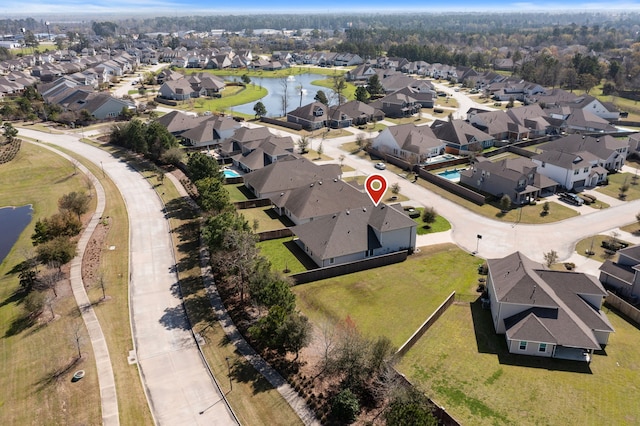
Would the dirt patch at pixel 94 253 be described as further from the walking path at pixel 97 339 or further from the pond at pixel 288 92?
the pond at pixel 288 92

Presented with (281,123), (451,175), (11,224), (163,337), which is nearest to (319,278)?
(163,337)

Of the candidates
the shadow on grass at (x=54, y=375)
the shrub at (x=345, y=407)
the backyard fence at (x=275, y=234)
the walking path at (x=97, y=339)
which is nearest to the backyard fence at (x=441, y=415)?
the shrub at (x=345, y=407)

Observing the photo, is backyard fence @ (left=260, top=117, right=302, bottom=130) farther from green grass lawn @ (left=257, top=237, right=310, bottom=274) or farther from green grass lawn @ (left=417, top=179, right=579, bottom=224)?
green grass lawn @ (left=257, top=237, right=310, bottom=274)

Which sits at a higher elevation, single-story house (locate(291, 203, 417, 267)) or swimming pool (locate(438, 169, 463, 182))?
single-story house (locate(291, 203, 417, 267))

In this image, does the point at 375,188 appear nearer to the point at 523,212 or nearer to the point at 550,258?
the point at 523,212

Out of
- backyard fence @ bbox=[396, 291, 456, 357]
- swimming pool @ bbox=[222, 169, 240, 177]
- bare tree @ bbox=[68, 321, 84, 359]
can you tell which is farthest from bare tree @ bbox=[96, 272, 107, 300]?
swimming pool @ bbox=[222, 169, 240, 177]

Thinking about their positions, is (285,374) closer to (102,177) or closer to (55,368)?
(55,368)
